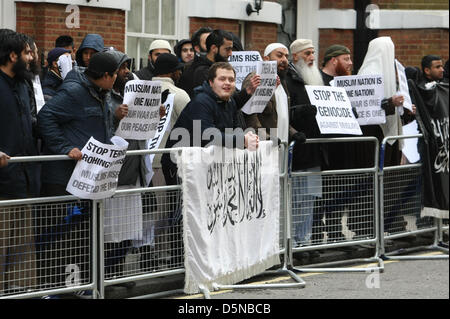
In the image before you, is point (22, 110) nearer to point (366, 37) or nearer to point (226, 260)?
point (226, 260)

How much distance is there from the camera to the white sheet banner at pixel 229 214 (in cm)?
912

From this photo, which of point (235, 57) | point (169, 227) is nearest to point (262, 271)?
point (169, 227)

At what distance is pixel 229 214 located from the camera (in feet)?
31.2

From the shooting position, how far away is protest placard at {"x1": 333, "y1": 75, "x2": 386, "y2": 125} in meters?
11.3

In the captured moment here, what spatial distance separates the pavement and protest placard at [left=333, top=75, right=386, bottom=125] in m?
1.37

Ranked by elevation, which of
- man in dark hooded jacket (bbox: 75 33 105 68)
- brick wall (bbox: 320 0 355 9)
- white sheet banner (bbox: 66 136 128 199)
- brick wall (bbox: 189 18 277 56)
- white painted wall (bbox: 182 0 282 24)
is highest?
brick wall (bbox: 320 0 355 9)

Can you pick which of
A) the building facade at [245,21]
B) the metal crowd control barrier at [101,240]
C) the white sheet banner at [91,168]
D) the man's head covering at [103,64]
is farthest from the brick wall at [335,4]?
the white sheet banner at [91,168]

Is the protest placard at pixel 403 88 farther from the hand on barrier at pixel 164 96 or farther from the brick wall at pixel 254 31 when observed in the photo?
the brick wall at pixel 254 31

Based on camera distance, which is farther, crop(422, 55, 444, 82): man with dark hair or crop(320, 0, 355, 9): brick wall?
crop(320, 0, 355, 9): brick wall

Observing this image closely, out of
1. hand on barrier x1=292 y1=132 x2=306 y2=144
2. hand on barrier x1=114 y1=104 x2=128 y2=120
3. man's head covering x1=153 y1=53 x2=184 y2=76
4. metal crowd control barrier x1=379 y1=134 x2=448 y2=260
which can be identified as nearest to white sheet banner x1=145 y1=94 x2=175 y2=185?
man's head covering x1=153 y1=53 x2=184 y2=76

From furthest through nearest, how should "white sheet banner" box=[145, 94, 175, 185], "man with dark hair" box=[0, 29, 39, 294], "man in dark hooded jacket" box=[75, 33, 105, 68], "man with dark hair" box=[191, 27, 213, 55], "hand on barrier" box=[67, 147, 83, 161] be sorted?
"man with dark hair" box=[191, 27, 213, 55], "man in dark hooded jacket" box=[75, 33, 105, 68], "white sheet banner" box=[145, 94, 175, 185], "hand on barrier" box=[67, 147, 83, 161], "man with dark hair" box=[0, 29, 39, 294]

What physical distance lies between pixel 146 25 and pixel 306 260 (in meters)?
5.21

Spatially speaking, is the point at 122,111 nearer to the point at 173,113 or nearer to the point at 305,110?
the point at 173,113

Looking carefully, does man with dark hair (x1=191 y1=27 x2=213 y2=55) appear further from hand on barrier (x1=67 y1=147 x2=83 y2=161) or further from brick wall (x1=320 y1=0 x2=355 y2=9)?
brick wall (x1=320 y1=0 x2=355 y2=9)
